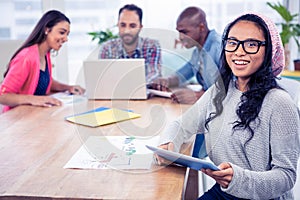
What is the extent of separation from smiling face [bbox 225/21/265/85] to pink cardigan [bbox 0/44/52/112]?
1.30 m

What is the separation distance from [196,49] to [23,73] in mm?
1096

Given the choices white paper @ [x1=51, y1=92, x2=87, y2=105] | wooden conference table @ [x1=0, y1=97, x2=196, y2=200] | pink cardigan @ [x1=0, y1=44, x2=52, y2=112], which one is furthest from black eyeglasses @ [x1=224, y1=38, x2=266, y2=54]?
pink cardigan @ [x1=0, y1=44, x2=52, y2=112]

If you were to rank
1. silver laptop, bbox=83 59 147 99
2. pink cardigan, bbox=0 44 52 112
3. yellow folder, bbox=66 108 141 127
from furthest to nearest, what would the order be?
Result: pink cardigan, bbox=0 44 52 112 → silver laptop, bbox=83 59 147 99 → yellow folder, bbox=66 108 141 127

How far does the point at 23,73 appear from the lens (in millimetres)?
2275

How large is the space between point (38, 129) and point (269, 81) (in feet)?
3.14

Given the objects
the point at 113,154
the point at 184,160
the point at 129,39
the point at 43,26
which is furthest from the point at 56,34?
the point at 184,160

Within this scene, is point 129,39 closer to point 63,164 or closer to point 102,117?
point 102,117

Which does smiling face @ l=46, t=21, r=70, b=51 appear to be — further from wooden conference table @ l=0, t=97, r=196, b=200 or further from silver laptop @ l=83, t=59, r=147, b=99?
wooden conference table @ l=0, t=97, r=196, b=200

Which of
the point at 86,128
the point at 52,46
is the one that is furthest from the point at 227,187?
the point at 52,46

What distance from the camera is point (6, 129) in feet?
5.68

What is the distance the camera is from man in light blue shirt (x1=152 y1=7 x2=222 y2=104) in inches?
93.6

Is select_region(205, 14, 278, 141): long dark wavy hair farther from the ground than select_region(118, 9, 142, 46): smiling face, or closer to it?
closer to it

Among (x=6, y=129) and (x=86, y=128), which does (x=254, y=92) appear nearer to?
(x=86, y=128)

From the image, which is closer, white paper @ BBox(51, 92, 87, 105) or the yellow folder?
the yellow folder
